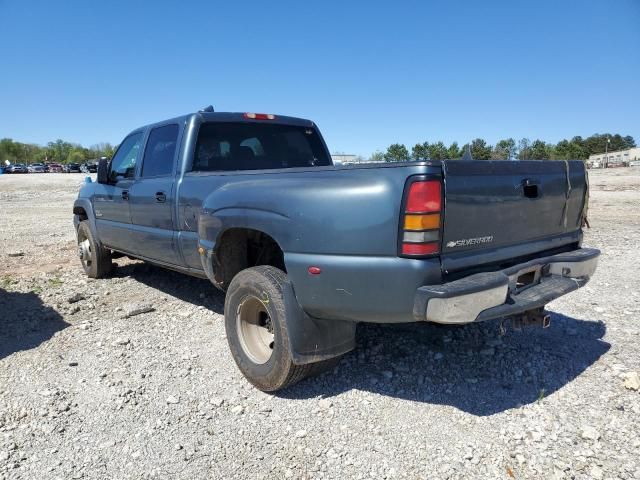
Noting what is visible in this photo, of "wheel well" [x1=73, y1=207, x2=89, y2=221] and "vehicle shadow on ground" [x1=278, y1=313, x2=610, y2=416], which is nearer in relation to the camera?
"vehicle shadow on ground" [x1=278, y1=313, x2=610, y2=416]

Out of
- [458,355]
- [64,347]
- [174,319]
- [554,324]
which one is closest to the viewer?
[458,355]

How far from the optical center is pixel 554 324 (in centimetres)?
426

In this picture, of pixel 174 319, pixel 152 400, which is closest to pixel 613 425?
pixel 152 400

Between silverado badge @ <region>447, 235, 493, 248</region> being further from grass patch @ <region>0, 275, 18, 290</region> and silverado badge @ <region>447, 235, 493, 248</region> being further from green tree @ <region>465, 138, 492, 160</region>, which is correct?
grass patch @ <region>0, 275, 18, 290</region>

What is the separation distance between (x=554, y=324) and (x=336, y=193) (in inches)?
112

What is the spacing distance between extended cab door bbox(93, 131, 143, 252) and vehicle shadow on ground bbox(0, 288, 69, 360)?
99cm

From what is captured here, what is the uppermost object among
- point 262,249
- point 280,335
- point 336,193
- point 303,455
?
point 336,193

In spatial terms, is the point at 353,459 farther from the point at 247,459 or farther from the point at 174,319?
the point at 174,319

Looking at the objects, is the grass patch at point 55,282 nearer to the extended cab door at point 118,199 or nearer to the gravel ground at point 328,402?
the extended cab door at point 118,199

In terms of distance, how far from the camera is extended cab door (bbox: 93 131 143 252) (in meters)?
5.07

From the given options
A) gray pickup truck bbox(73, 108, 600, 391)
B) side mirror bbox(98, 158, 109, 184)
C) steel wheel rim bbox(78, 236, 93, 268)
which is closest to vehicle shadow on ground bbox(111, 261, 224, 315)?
steel wheel rim bbox(78, 236, 93, 268)

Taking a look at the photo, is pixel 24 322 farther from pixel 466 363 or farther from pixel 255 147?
pixel 466 363

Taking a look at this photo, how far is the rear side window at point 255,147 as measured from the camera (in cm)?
431

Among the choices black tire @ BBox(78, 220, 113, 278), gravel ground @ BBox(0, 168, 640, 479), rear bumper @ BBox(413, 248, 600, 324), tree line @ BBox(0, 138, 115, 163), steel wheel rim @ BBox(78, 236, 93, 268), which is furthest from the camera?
tree line @ BBox(0, 138, 115, 163)
